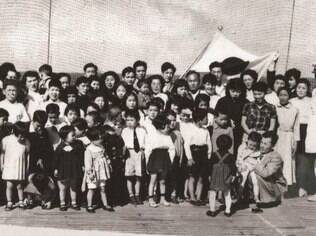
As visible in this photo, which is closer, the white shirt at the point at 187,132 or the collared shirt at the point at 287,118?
the white shirt at the point at 187,132

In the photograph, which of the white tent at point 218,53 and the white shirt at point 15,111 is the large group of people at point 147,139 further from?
the white tent at point 218,53

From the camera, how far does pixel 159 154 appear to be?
7.05m

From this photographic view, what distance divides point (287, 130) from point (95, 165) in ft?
8.80

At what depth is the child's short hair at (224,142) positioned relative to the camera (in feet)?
22.5

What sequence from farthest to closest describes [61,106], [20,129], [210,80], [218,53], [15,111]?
[218,53] → [210,80] → [61,106] → [15,111] → [20,129]

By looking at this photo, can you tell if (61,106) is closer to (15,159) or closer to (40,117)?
(40,117)

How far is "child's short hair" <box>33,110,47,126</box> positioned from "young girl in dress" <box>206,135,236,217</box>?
6.66 feet

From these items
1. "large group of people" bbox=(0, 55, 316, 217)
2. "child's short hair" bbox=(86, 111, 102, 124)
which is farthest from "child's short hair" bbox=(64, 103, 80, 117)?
"child's short hair" bbox=(86, 111, 102, 124)

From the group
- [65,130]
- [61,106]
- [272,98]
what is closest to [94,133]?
[65,130]

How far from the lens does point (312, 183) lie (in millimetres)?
8172

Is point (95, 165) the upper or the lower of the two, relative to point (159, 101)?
lower

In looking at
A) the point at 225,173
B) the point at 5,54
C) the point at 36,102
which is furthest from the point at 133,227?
the point at 5,54

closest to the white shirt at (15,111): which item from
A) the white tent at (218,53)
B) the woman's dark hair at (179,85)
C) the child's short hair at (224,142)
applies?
the woman's dark hair at (179,85)

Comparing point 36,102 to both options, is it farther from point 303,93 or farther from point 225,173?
point 303,93
